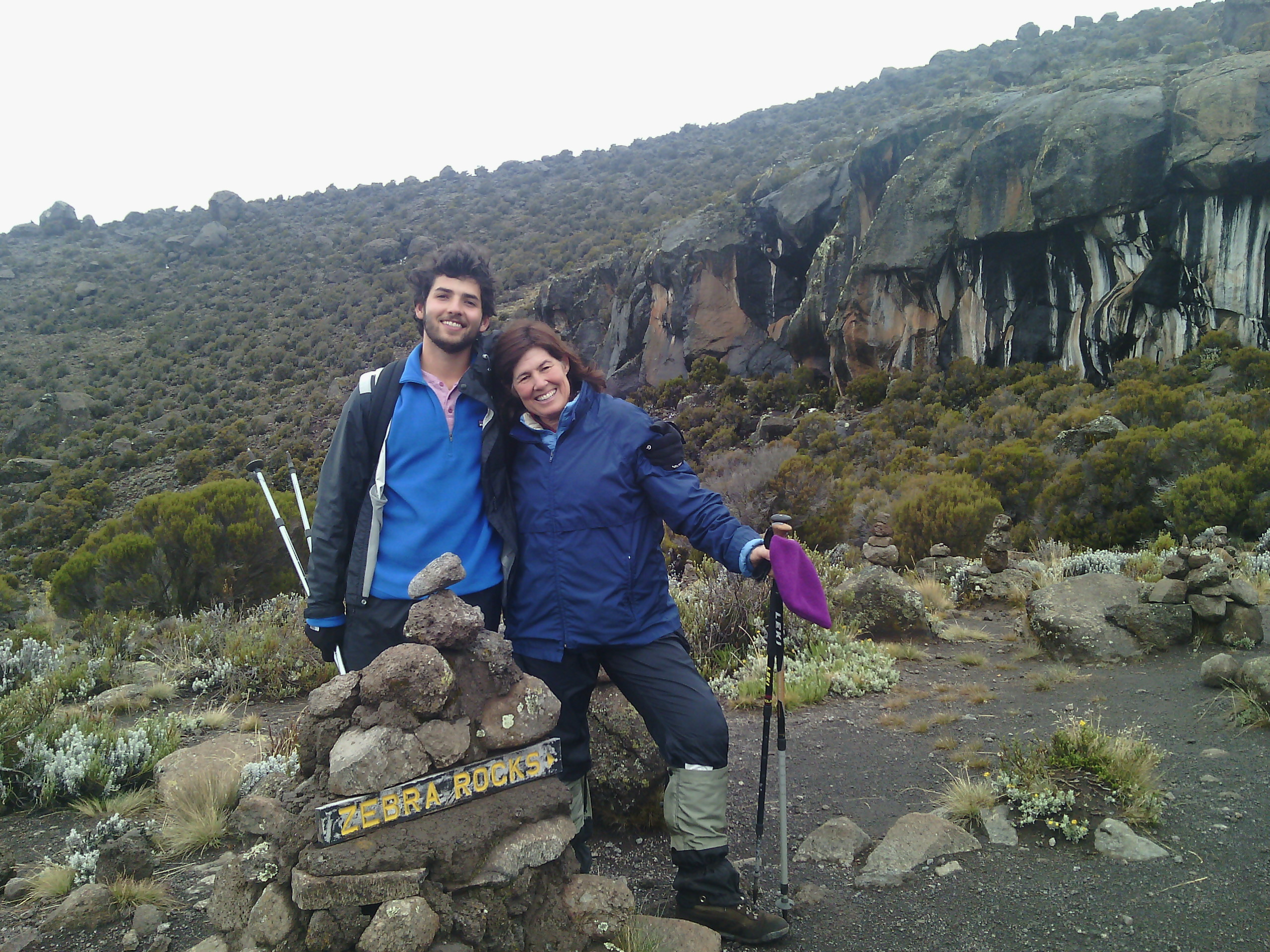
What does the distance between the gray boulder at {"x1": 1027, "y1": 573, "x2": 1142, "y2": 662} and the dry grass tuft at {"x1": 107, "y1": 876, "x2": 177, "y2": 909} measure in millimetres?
5721

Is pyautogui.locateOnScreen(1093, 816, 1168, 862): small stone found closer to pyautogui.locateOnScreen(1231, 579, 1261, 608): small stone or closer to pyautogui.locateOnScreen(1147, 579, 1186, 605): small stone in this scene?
pyautogui.locateOnScreen(1147, 579, 1186, 605): small stone

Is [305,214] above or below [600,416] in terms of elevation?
above

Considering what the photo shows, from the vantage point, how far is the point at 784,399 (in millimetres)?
27141

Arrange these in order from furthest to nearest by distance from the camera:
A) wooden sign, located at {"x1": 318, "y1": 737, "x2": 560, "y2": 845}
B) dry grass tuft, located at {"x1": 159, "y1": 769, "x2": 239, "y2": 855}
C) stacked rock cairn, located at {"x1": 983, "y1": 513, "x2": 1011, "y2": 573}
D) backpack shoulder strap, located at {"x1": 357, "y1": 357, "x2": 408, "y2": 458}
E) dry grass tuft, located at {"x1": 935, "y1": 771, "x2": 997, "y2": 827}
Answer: stacked rock cairn, located at {"x1": 983, "y1": 513, "x2": 1011, "y2": 573}, dry grass tuft, located at {"x1": 159, "y1": 769, "x2": 239, "y2": 855}, dry grass tuft, located at {"x1": 935, "y1": 771, "x2": 997, "y2": 827}, backpack shoulder strap, located at {"x1": 357, "y1": 357, "x2": 408, "y2": 458}, wooden sign, located at {"x1": 318, "y1": 737, "x2": 560, "y2": 845}

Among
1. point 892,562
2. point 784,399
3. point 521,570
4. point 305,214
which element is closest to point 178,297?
point 305,214

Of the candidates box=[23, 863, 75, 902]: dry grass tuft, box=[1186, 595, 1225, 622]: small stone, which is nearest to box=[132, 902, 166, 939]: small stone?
box=[23, 863, 75, 902]: dry grass tuft

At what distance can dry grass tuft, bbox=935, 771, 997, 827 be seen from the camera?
325 cm

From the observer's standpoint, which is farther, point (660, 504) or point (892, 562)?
point (892, 562)

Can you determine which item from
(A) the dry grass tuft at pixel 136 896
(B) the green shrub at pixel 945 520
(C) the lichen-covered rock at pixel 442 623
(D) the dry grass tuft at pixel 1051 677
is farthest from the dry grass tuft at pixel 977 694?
(B) the green shrub at pixel 945 520

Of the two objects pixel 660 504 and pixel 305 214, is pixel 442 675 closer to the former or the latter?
pixel 660 504

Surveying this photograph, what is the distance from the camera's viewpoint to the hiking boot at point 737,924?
2.45m

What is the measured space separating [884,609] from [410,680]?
5.45 metres

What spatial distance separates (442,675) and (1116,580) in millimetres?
5834

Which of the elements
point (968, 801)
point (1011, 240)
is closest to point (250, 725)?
point (968, 801)
